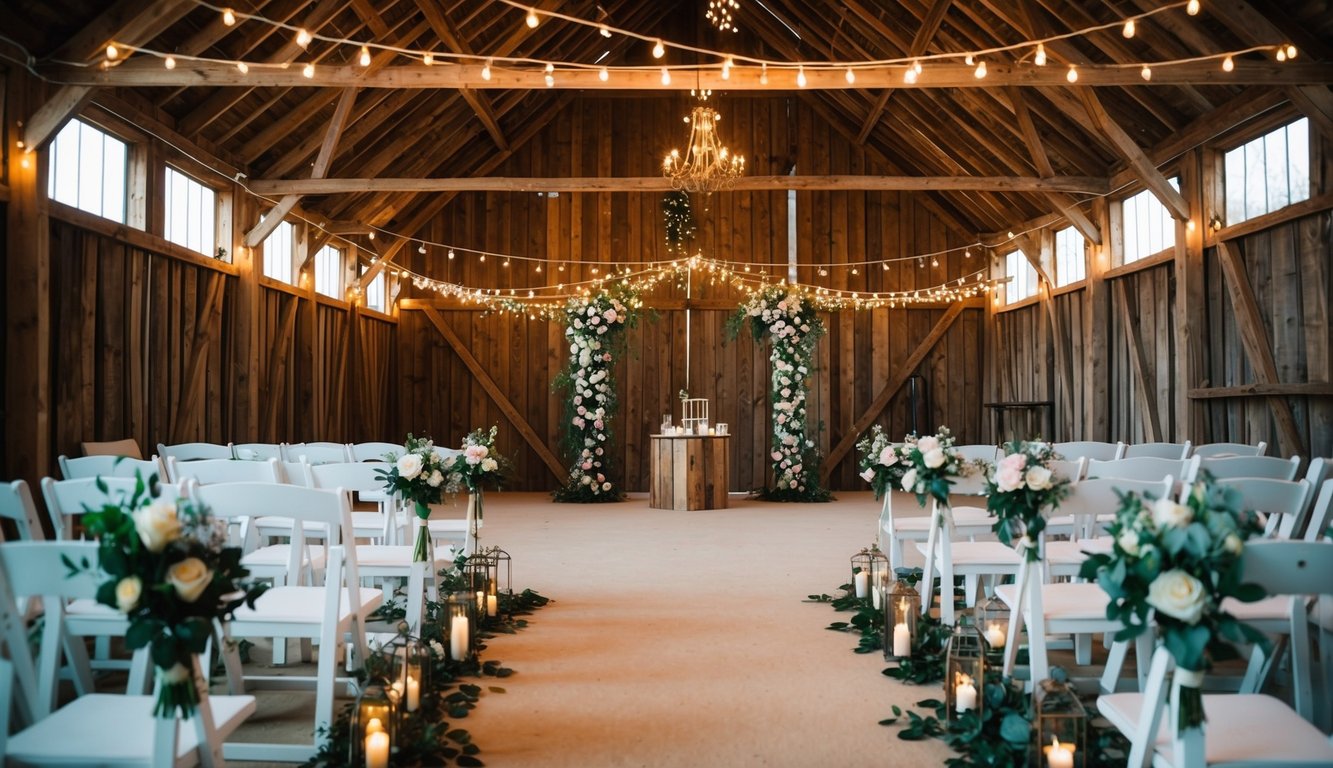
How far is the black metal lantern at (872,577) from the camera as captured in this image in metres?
4.84

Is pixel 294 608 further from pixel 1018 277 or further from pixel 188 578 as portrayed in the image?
pixel 1018 277

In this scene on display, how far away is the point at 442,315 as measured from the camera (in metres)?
13.2

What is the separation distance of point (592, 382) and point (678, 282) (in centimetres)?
251

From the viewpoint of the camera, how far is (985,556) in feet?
13.2

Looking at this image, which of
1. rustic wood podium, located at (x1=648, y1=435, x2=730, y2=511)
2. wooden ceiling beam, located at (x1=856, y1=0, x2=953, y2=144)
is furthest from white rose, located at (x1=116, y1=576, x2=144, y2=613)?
rustic wood podium, located at (x1=648, y1=435, x2=730, y2=511)

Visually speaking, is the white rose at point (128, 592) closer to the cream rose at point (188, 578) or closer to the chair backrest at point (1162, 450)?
the cream rose at point (188, 578)

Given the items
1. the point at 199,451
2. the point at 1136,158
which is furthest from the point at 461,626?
the point at 1136,158

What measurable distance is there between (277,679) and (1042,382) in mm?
9983

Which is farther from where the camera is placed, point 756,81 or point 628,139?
point 628,139

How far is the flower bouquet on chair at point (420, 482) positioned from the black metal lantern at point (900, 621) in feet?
6.68

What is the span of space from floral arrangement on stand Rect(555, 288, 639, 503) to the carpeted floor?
13.9 ft

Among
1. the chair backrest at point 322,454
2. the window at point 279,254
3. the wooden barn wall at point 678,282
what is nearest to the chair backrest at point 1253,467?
the chair backrest at point 322,454

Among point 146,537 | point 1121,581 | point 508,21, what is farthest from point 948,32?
point 146,537

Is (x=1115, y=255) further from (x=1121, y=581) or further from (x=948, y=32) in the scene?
(x=1121, y=581)
